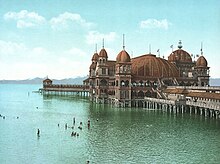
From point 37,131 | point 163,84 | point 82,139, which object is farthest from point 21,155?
point 163,84

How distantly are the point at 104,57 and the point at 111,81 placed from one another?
8.94 meters

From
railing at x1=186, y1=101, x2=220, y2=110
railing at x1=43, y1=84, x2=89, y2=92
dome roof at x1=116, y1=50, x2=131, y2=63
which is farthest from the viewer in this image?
railing at x1=43, y1=84, x2=89, y2=92

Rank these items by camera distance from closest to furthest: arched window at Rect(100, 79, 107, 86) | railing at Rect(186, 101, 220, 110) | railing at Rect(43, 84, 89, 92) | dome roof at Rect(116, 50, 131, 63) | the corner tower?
railing at Rect(186, 101, 220, 110) < the corner tower < dome roof at Rect(116, 50, 131, 63) < arched window at Rect(100, 79, 107, 86) < railing at Rect(43, 84, 89, 92)

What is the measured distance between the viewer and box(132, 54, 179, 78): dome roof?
110m

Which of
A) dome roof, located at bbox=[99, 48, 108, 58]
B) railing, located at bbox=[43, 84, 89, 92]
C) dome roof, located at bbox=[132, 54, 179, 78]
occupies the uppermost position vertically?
dome roof, located at bbox=[99, 48, 108, 58]

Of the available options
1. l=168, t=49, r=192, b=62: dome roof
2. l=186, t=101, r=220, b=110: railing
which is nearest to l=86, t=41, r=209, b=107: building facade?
l=186, t=101, r=220, b=110: railing

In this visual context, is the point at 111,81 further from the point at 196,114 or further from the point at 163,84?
the point at 196,114

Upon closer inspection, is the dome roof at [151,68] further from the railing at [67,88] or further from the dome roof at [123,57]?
the railing at [67,88]

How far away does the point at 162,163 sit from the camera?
129ft

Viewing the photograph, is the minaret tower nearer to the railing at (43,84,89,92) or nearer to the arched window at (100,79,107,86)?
the arched window at (100,79,107,86)

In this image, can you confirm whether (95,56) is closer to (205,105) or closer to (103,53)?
(103,53)

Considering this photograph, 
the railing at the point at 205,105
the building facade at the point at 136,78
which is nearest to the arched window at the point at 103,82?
the building facade at the point at 136,78

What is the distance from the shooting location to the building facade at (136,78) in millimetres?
101250

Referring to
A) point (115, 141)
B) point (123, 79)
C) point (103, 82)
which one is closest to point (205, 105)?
point (115, 141)
